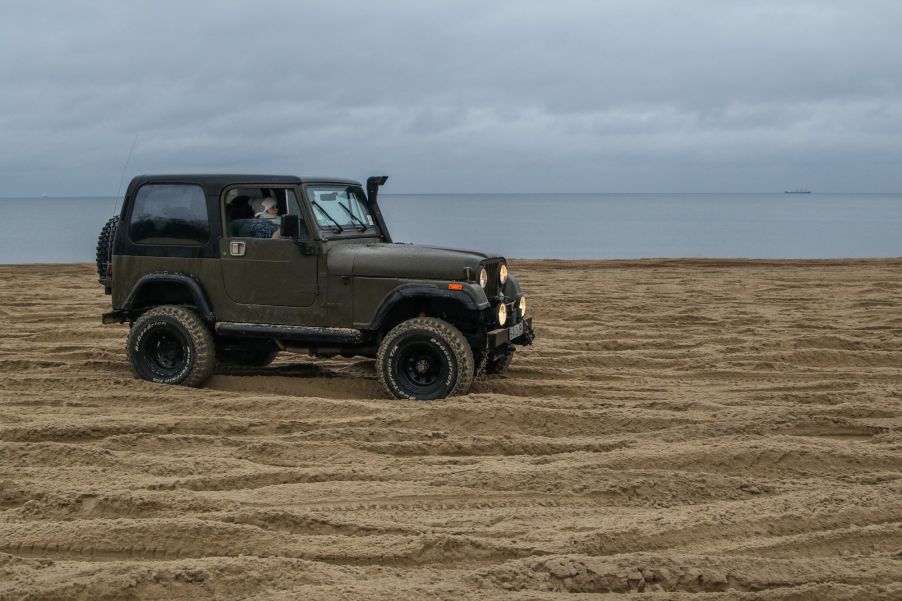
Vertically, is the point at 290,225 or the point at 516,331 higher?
the point at 290,225

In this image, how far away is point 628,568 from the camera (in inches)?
168

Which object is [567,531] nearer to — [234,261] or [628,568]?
[628,568]

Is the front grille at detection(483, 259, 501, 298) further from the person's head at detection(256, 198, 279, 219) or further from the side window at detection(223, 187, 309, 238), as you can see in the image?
the person's head at detection(256, 198, 279, 219)

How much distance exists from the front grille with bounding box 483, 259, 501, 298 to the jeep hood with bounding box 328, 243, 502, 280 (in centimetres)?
11

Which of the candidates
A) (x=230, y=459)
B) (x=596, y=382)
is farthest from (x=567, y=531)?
(x=596, y=382)

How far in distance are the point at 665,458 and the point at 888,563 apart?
172 centimetres

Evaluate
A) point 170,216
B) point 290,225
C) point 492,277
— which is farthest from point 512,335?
point 170,216

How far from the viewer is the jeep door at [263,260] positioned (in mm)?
7754

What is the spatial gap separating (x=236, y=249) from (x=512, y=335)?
229 centimetres

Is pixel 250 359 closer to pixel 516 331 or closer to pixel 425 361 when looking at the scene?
pixel 425 361

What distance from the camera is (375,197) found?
27.9ft

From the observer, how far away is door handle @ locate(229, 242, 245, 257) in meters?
7.87

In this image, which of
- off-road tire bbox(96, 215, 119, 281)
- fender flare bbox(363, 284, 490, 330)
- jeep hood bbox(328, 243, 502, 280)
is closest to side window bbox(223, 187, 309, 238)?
jeep hood bbox(328, 243, 502, 280)

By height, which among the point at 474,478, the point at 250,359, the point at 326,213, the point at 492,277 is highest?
the point at 326,213
